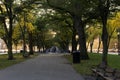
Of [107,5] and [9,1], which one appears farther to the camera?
[9,1]

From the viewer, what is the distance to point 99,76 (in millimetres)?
16062

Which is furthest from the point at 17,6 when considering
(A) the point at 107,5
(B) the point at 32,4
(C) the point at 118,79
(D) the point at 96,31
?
(D) the point at 96,31

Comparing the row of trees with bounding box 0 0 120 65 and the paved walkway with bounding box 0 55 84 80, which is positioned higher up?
the row of trees with bounding box 0 0 120 65

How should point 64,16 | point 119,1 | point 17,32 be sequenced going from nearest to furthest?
point 119,1 → point 64,16 → point 17,32

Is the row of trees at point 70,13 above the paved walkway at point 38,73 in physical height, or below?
above

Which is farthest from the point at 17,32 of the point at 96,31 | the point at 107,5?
the point at 107,5

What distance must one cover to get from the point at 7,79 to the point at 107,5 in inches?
368

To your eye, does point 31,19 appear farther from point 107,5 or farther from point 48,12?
point 107,5

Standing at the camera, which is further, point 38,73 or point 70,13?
point 70,13

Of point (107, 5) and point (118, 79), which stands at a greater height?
point (107, 5)

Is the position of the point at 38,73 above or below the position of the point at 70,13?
below

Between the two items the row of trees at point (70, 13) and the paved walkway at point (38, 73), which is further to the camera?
the row of trees at point (70, 13)

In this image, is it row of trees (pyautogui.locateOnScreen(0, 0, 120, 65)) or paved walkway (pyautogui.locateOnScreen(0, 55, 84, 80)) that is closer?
paved walkway (pyautogui.locateOnScreen(0, 55, 84, 80))

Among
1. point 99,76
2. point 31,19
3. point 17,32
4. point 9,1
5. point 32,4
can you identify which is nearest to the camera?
point 99,76
